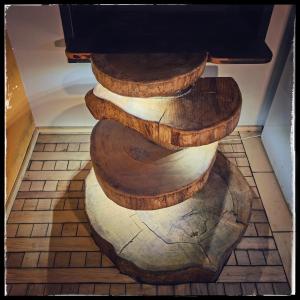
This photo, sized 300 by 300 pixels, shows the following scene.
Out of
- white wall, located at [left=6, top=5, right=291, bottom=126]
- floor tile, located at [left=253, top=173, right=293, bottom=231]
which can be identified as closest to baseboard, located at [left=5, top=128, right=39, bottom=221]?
white wall, located at [left=6, top=5, right=291, bottom=126]

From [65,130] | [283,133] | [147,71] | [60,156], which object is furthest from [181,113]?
[65,130]

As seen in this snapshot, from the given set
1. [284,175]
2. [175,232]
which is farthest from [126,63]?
[284,175]

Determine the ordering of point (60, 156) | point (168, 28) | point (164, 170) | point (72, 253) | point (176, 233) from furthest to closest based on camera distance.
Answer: point (60, 156), point (72, 253), point (176, 233), point (164, 170), point (168, 28)

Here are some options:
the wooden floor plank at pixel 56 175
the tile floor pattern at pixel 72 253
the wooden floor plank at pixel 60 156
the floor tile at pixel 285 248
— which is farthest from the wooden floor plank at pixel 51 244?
the floor tile at pixel 285 248

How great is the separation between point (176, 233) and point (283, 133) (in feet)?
4.02

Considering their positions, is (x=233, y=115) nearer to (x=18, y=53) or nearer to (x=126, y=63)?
(x=126, y=63)

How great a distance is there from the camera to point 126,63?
5.72 ft

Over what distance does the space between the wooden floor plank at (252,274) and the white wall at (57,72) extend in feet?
4.79

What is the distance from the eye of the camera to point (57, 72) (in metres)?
2.89

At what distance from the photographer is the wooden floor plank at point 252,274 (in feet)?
7.32

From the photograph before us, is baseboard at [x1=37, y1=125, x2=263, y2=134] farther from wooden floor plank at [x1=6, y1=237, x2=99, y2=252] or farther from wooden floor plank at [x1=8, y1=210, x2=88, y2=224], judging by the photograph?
wooden floor plank at [x1=6, y1=237, x2=99, y2=252]

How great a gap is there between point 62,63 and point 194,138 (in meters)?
1.62

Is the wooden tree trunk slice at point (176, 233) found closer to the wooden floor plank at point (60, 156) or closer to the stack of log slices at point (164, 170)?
the stack of log slices at point (164, 170)

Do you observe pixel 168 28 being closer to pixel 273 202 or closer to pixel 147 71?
pixel 147 71
